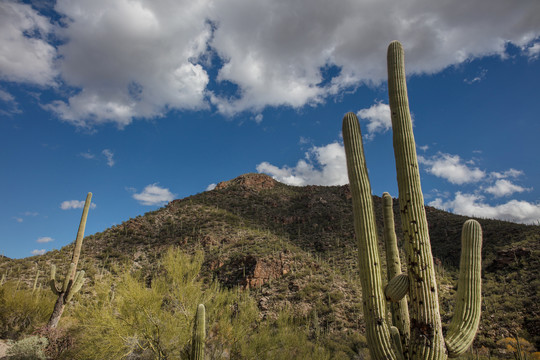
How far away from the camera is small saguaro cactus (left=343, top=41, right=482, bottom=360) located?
4340 mm

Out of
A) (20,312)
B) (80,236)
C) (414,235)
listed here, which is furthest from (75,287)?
(414,235)

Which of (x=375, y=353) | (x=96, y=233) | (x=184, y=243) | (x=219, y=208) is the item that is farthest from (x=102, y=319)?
(x=219, y=208)

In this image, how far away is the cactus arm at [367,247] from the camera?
454 centimetres

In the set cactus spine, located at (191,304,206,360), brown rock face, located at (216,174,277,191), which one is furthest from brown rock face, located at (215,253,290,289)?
brown rock face, located at (216,174,277,191)

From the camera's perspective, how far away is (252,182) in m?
52.7

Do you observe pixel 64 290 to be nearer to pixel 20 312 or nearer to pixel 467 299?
pixel 20 312

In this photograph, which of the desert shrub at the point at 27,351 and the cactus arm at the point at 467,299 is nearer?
the cactus arm at the point at 467,299

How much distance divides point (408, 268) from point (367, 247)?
2.37 ft

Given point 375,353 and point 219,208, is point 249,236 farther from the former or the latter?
point 375,353

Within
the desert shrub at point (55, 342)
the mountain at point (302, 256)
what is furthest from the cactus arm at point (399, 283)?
the desert shrub at point (55, 342)

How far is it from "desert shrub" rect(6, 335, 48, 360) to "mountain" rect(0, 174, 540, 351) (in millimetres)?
11366

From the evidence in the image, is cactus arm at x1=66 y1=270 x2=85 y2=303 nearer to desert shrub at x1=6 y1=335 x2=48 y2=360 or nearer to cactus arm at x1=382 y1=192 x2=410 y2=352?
desert shrub at x1=6 y1=335 x2=48 y2=360

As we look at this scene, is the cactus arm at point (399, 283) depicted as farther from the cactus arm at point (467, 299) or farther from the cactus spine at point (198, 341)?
the cactus spine at point (198, 341)

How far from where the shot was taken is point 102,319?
10.1 metres
